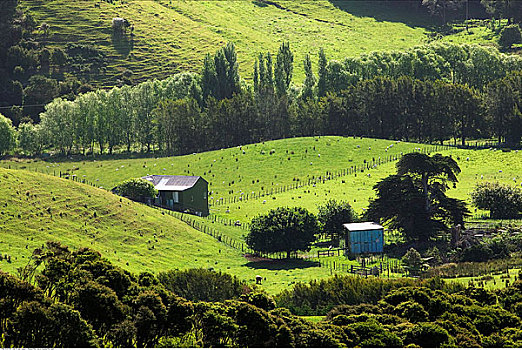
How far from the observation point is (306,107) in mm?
168250

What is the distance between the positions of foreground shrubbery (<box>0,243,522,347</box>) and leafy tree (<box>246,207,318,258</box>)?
3431 centimetres

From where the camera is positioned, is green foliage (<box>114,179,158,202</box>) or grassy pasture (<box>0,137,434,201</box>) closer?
green foliage (<box>114,179,158,202</box>)

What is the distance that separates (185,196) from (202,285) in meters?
43.3

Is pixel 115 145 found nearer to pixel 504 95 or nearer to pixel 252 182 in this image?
pixel 252 182

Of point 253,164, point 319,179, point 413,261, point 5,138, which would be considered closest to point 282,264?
point 413,261

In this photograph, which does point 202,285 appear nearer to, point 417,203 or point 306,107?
point 417,203

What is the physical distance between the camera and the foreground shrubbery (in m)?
41.7

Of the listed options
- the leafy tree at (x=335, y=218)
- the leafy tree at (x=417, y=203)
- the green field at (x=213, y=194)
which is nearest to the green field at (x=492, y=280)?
the green field at (x=213, y=194)

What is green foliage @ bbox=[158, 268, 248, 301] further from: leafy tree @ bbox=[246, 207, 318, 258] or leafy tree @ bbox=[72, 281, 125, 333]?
leafy tree @ bbox=[72, 281, 125, 333]

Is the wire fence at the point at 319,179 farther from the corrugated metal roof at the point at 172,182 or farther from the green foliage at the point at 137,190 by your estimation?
the green foliage at the point at 137,190

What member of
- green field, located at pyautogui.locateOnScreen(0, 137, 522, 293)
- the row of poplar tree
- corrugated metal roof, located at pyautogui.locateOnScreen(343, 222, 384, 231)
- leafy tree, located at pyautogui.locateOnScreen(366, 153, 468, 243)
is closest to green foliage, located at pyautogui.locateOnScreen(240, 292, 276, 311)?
green field, located at pyautogui.locateOnScreen(0, 137, 522, 293)

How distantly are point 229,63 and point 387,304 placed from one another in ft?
474

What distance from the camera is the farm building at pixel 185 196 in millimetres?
111812

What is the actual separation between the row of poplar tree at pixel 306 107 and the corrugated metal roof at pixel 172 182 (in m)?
48.9
